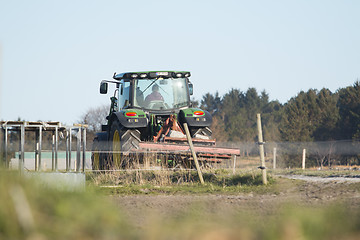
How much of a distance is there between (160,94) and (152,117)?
2.81 ft

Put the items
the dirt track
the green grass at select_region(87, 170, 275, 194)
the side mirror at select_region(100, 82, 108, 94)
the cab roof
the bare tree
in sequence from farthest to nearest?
the bare tree → the side mirror at select_region(100, 82, 108, 94) → the cab roof → the green grass at select_region(87, 170, 275, 194) → the dirt track

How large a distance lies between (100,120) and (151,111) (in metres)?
41.8

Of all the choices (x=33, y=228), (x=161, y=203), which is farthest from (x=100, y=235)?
(x=161, y=203)

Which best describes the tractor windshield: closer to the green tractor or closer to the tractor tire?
the green tractor

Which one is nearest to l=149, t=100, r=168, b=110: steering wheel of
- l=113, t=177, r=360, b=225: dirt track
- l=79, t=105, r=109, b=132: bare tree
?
l=113, t=177, r=360, b=225: dirt track

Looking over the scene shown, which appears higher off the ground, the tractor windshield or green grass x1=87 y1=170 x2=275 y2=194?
the tractor windshield

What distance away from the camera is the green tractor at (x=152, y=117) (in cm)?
1432

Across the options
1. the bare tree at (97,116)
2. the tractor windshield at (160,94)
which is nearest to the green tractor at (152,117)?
the tractor windshield at (160,94)

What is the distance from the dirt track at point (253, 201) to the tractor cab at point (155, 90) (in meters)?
4.41

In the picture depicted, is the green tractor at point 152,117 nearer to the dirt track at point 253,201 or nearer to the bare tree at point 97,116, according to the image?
the dirt track at point 253,201

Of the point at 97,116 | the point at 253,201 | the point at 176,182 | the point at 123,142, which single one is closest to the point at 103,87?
the point at 123,142

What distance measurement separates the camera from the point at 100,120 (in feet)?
186

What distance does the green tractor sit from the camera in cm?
1432

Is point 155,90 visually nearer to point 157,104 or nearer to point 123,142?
point 157,104
